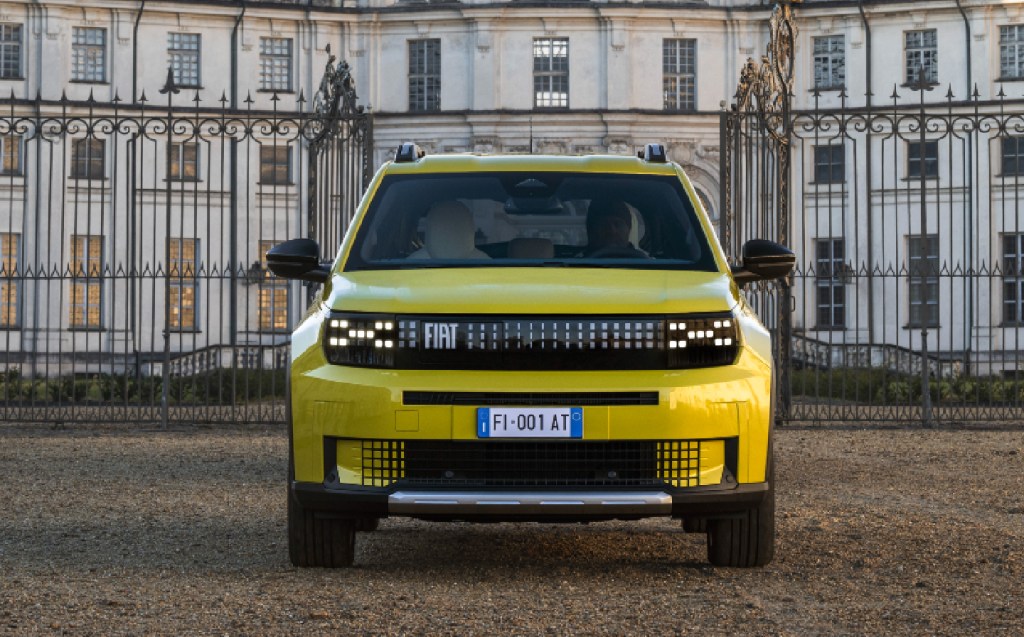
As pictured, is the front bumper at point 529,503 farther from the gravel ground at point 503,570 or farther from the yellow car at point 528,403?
the gravel ground at point 503,570

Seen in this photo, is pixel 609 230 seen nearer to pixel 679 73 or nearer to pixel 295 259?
pixel 295 259

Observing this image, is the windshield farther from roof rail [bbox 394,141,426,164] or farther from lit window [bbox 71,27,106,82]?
lit window [bbox 71,27,106,82]

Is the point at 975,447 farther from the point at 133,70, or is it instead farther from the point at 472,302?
the point at 133,70

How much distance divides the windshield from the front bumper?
1.25m

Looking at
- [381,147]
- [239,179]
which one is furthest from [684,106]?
[239,179]

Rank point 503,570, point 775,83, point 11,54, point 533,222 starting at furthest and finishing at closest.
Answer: point 11,54
point 775,83
point 533,222
point 503,570

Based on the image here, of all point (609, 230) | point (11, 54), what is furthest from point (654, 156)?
point (11, 54)

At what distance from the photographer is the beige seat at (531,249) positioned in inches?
304

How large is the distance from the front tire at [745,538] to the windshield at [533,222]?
116 centimetres

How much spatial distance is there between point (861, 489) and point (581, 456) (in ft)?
18.0

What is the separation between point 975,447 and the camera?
16109mm

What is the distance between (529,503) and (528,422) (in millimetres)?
322

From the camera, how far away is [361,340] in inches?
268

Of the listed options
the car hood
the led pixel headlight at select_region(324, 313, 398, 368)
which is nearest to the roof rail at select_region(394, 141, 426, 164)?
the car hood
